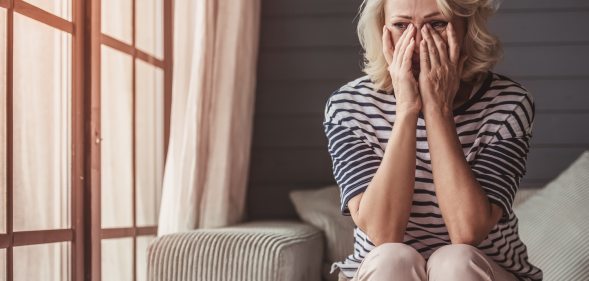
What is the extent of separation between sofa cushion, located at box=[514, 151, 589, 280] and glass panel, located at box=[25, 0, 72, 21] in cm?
138

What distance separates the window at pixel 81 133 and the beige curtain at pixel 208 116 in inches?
3.9

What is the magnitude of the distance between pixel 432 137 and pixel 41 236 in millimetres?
847

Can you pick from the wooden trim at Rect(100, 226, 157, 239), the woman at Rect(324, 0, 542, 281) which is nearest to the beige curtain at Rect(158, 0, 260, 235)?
the wooden trim at Rect(100, 226, 157, 239)

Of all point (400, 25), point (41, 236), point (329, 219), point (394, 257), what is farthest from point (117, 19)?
point (394, 257)

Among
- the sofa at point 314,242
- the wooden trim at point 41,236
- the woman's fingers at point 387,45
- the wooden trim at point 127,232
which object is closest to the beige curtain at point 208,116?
the wooden trim at point 127,232

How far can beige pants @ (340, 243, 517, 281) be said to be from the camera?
1477mm

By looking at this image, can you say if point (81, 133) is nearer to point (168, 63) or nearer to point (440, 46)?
point (168, 63)

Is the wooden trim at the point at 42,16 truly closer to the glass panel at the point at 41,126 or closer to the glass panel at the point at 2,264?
the glass panel at the point at 41,126

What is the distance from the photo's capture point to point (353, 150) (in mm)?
1835

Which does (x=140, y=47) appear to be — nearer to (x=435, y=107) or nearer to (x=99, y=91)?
(x=99, y=91)

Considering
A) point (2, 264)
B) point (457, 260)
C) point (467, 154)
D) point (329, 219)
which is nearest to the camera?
point (457, 260)

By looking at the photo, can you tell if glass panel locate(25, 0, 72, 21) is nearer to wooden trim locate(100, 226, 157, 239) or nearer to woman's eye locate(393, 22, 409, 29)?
wooden trim locate(100, 226, 157, 239)

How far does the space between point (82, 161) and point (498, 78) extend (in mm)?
981

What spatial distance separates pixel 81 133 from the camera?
200cm
